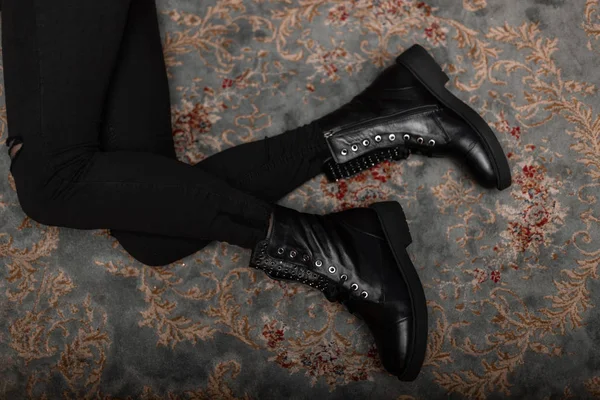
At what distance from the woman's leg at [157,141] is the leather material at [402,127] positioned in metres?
0.06

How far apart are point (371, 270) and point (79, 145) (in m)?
0.73

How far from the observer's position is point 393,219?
4.39 feet

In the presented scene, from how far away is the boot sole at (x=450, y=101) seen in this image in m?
1.36

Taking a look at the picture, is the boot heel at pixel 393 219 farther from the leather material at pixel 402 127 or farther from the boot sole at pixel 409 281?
the leather material at pixel 402 127

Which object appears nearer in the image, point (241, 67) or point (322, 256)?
point (322, 256)

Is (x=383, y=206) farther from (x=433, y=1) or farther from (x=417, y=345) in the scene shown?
(x=433, y=1)

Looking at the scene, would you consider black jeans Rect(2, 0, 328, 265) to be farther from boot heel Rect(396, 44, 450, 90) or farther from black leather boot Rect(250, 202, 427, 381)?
boot heel Rect(396, 44, 450, 90)

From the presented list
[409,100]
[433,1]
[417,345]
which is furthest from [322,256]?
[433,1]

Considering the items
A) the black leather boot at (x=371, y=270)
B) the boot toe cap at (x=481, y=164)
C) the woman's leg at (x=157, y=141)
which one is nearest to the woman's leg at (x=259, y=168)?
the woman's leg at (x=157, y=141)

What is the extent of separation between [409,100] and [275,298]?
66 centimetres

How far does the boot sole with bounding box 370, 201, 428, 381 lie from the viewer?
51.9 inches

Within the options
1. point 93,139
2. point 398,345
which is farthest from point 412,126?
point 93,139

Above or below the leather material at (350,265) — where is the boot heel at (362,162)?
above

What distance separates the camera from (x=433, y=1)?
154 centimetres
